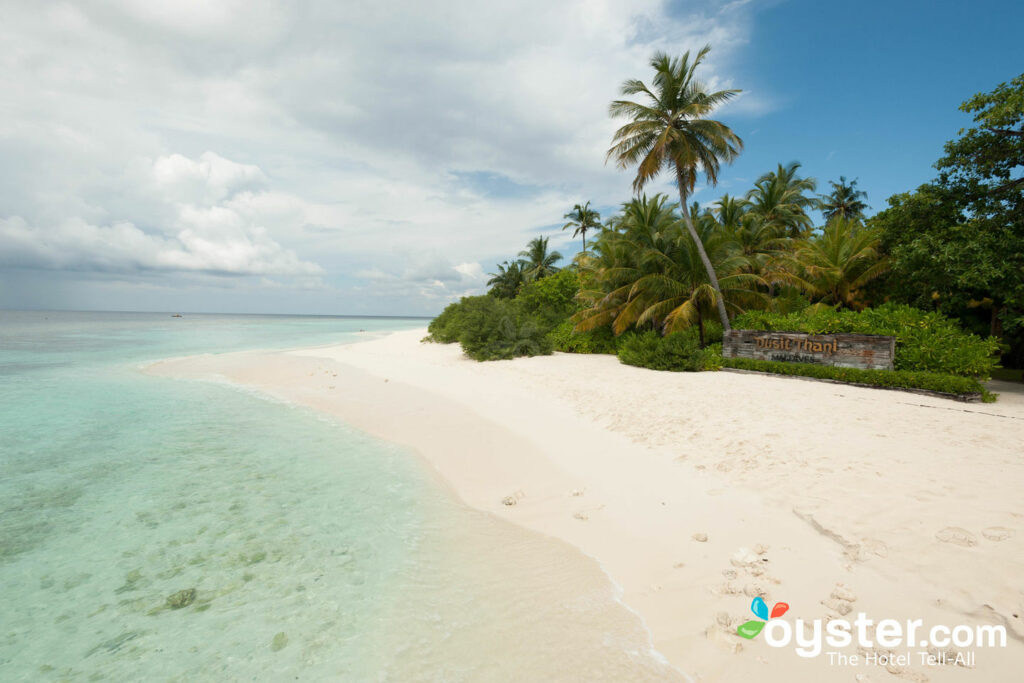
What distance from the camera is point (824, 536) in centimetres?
369

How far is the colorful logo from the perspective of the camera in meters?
2.73

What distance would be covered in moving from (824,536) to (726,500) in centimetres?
96

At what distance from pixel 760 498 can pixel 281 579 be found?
495 cm

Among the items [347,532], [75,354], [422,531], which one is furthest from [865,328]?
[75,354]

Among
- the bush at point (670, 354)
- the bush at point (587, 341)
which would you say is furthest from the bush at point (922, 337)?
the bush at point (587, 341)

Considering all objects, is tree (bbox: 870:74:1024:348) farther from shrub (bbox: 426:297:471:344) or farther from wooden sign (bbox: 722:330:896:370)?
shrub (bbox: 426:297:471:344)

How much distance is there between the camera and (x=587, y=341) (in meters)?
19.2

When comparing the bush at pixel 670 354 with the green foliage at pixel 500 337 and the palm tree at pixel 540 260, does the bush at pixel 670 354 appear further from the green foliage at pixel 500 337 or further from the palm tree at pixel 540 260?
the palm tree at pixel 540 260

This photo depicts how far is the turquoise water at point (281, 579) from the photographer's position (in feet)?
9.05

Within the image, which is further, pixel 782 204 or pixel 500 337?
pixel 782 204

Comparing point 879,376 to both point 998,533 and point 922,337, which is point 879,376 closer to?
point 922,337

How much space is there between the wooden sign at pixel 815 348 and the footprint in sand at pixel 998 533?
906 cm

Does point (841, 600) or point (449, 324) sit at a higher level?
point (449, 324)

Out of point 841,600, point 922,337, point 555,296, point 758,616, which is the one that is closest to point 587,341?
point 555,296
